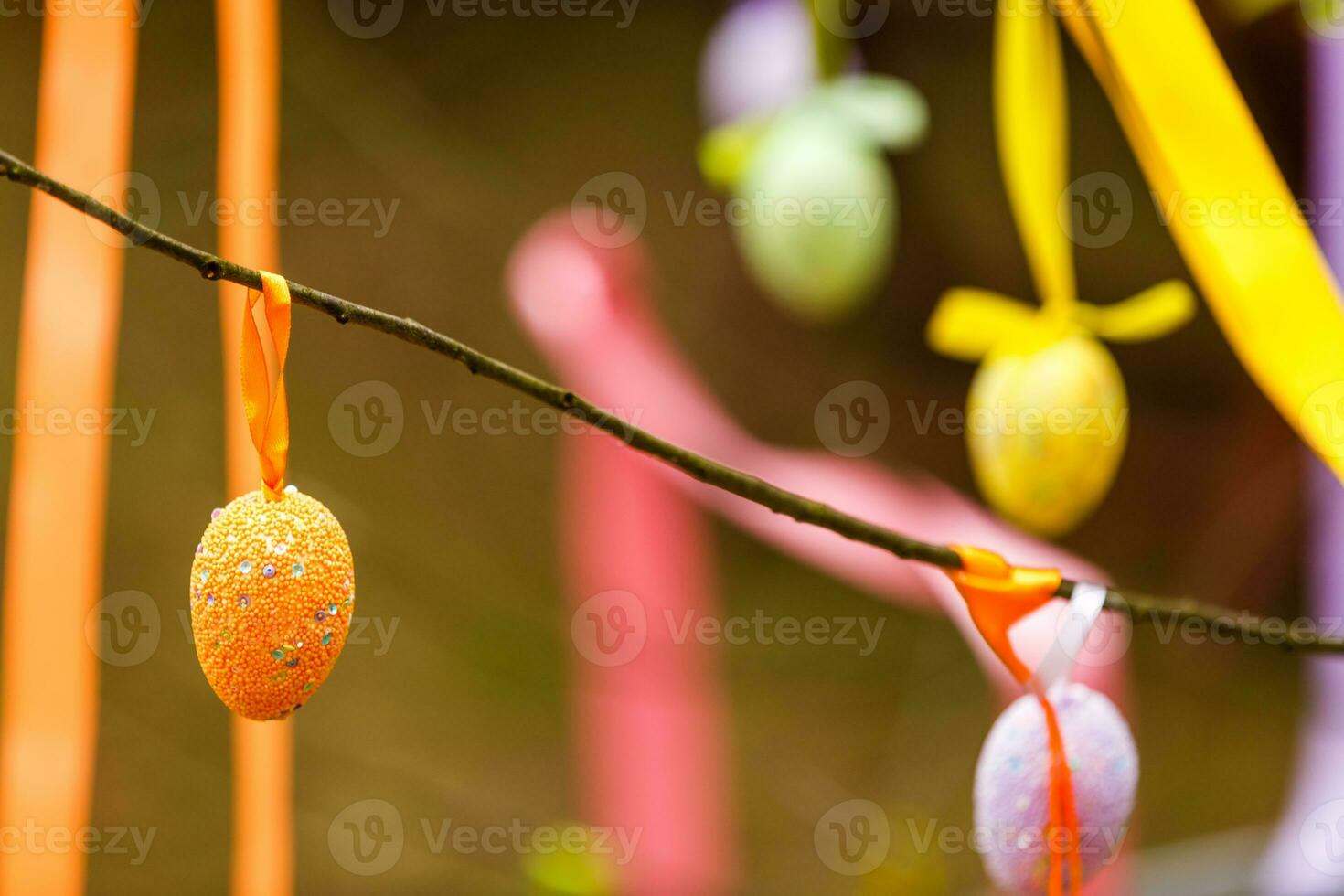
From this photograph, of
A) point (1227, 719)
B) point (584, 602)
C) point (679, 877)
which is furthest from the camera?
point (1227, 719)

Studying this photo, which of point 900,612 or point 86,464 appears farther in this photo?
point 900,612

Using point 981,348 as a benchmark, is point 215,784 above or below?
below

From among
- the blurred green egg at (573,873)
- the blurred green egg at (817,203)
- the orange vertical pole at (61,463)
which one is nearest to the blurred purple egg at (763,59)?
the blurred green egg at (817,203)

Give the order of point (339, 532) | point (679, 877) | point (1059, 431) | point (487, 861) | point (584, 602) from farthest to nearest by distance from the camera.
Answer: point (487, 861), point (584, 602), point (679, 877), point (1059, 431), point (339, 532)

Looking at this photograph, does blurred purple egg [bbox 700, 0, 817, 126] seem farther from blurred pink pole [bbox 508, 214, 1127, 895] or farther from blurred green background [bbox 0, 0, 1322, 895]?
blurred green background [bbox 0, 0, 1322, 895]

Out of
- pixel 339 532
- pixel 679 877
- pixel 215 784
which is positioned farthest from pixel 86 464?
pixel 215 784

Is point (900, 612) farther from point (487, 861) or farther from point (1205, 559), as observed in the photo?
point (487, 861)

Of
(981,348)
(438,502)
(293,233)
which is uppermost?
(293,233)

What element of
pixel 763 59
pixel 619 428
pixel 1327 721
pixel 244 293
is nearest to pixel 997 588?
pixel 619 428
